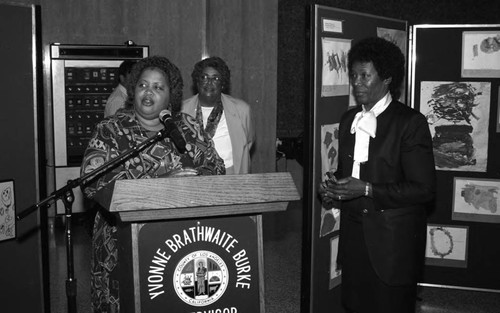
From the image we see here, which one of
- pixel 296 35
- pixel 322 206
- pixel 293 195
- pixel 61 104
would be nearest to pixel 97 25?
pixel 61 104

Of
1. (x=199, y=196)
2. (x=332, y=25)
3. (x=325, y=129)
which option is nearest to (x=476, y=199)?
(x=325, y=129)

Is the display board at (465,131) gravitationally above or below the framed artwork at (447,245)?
above

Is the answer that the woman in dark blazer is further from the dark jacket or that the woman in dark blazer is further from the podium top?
the podium top

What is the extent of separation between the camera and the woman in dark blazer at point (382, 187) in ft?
10.1

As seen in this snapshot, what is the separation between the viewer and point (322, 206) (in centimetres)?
386

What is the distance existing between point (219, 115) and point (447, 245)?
2.00m

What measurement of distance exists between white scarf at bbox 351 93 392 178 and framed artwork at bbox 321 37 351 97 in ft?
1.71

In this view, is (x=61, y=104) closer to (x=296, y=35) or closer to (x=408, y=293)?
(x=296, y=35)

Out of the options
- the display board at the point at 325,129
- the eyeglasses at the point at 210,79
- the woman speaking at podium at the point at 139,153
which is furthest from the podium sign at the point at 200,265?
the eyeglasses at the point at 210,79

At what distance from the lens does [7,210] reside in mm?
3674

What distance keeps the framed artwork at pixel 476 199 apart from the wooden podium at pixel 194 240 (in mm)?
2987

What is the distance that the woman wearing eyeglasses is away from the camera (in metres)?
4.95

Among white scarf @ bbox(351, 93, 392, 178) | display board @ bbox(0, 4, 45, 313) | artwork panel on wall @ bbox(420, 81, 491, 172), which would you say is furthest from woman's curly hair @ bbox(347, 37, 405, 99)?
display board @ bbox(0, 4, 45, 313)

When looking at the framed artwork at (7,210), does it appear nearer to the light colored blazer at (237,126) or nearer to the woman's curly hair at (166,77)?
the woman's curly hair at (166,77)
